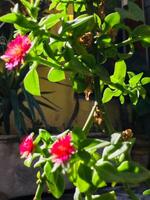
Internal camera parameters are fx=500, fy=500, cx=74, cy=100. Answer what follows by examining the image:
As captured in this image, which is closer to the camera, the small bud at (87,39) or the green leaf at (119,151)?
the green leaf at (119,151)

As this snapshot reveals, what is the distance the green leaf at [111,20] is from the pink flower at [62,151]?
29 cm

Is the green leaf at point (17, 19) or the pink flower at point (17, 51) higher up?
the green leaf at point (17, 19)

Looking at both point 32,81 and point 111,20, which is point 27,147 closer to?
point 32,81

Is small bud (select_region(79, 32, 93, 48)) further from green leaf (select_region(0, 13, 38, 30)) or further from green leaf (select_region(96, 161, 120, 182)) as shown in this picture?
green leaf (select_region(96, 161, 120, 182))

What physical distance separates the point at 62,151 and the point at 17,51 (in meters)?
0.22

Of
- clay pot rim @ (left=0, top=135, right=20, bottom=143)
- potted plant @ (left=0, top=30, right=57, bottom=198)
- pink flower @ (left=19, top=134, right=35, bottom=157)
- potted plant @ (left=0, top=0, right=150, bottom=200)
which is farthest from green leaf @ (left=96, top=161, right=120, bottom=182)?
clay pot rim @ (left=0, top=135, right=20, bottom=143)

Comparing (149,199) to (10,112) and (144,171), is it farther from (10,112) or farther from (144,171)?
(144,171)

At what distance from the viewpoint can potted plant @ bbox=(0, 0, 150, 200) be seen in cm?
88

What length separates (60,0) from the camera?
3.69 feet

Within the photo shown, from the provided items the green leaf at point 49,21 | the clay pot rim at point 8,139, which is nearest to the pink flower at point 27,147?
the green leaf at point 49,21

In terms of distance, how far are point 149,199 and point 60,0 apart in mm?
2217

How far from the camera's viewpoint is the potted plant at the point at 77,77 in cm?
88

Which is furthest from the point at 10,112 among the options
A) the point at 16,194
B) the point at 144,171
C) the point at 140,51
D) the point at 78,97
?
the point at 144,171

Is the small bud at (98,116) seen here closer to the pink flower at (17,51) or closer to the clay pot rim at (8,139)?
the pink flower at (17,51)
